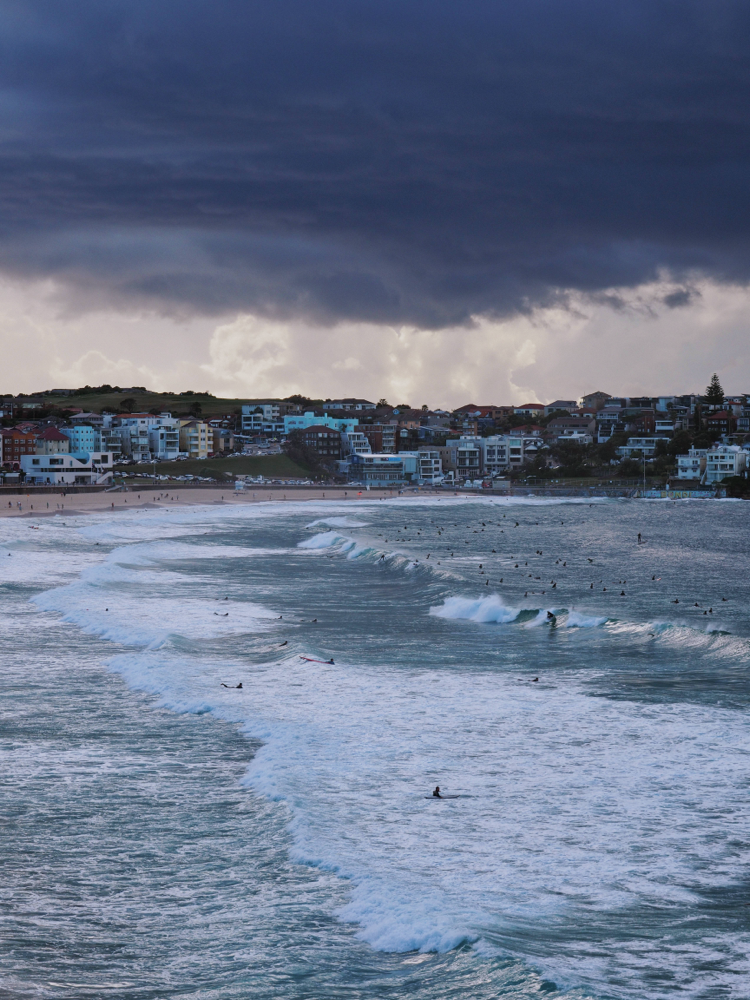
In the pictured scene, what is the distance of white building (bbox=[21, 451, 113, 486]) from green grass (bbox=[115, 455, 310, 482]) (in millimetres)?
10298

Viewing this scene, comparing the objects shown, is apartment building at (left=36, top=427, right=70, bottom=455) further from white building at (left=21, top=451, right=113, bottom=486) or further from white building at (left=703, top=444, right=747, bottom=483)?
white building at (left=703, top=444, right=747, bottom=483)

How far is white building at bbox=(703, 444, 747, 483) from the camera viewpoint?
557 ft

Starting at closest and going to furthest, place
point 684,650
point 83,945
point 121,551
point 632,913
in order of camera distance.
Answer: point 83,945 → point 632,913 → point 684,650 → point 121,551

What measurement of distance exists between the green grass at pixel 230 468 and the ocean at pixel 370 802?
472ft

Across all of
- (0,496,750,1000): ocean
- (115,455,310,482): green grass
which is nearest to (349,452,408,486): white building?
(115,455,310,482): green grass

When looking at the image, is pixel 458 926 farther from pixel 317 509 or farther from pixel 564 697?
pixel 317 509

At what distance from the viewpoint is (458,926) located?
34.1 feet

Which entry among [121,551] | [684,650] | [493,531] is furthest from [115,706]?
[493,531]

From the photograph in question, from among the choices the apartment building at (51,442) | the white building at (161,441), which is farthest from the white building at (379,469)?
the apartment building at (51,442)

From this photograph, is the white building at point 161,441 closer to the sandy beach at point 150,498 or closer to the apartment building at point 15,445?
the apartment building at point 15,445

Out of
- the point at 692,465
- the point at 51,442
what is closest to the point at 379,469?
the point at 692,465

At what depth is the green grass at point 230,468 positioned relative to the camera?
17625 centimetres

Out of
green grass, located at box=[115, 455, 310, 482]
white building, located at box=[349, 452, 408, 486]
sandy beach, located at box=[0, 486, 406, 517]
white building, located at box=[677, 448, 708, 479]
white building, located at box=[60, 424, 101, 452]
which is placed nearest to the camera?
sandy beach, located at box=[0, 486, 406, 517]

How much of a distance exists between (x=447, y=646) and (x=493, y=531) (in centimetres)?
5783
